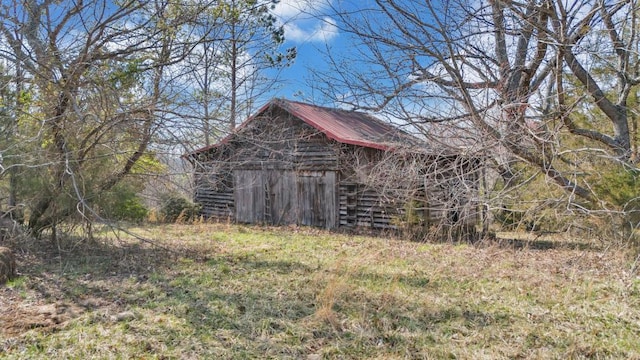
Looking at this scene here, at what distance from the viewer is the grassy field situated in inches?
152

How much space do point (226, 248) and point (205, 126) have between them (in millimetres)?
3108

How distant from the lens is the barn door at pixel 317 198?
14195mm

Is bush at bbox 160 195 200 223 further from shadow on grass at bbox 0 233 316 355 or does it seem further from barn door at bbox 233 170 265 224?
shadow on grass at bbox 0 233 316 355

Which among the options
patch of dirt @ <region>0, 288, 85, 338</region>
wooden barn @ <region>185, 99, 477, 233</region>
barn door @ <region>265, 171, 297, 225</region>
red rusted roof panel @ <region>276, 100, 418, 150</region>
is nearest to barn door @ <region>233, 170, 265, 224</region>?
wooden barn @ <region>185, 99, 477, 233</region>

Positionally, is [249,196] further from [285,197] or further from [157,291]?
[157,291]

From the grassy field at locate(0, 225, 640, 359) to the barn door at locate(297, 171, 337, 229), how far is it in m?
5.67

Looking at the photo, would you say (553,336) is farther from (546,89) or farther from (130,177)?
(130,177)

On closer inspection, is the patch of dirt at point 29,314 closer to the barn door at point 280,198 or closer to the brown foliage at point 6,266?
the brown foliage at point 6,266

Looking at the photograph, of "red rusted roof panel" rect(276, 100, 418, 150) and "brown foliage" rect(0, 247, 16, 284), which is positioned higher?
"red rusted roof panel" rect(276, 100, 418, 150)

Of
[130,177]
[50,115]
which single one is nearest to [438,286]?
[130,177]

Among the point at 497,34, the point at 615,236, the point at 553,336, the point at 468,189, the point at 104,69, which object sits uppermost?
the point at 497,34

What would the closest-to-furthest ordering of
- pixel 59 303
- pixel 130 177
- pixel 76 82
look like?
1. pixel 59 303
2. pixel 76 82
3. pixel 130 177

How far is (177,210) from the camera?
16.6 meters

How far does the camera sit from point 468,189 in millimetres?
7547
